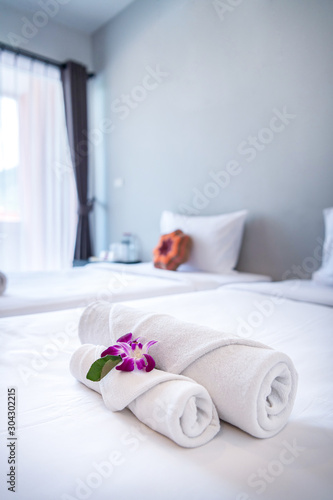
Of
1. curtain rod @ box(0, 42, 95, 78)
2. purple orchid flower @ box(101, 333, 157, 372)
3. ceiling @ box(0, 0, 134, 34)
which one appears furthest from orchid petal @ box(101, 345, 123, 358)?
ceiling @ box(0, 0, 134, 34)

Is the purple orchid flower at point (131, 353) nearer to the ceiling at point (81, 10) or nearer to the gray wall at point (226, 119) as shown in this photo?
the gray wall at point (226, 119)

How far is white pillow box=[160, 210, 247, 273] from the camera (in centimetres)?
237

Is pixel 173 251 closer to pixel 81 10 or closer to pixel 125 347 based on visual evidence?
pixel 125 347

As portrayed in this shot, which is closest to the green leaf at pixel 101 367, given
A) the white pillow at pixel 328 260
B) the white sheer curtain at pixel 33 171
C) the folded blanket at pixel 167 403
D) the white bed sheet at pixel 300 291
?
the folded blanket at pixel 167 403

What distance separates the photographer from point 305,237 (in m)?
2.13

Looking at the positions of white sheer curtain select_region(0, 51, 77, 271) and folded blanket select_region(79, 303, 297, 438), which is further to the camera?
white sheer curtain select_region(0, 51, 77, 271)

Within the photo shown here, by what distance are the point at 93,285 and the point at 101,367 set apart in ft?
4.24

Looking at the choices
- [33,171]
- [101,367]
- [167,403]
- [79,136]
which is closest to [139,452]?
[167,403]

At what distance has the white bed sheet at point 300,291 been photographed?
1500mm

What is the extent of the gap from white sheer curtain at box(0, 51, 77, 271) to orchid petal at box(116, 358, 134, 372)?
114 inches

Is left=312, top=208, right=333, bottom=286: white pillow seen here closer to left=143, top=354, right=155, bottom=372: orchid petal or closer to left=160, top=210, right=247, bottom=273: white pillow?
left=160, top=210, right=247, bottom=273: white pillow

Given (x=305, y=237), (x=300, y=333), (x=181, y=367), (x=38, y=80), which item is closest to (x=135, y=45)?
(x=38, y=80)

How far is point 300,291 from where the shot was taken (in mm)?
1591

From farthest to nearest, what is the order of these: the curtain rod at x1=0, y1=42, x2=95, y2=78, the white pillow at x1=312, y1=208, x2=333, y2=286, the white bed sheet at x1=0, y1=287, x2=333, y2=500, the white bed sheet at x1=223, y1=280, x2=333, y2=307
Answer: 1. the curtain rod at x1=0, y1=42, x2=95, y2=78
2. the white pillow at x1=312, y1=208, x2=333, y2=286
3. the white bed sheet at x1=223, y1=280, x2=333, y2=307
4. the white bed sheet at x1=0, y1=287, x2=333, y2=500
